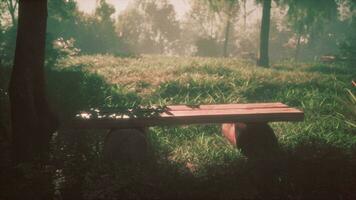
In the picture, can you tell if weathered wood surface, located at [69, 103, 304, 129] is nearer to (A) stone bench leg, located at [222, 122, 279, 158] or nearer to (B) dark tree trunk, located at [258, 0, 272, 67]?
(A) stone bench leg, located at [222, 122, 279, 158]

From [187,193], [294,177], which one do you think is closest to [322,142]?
[294,177]

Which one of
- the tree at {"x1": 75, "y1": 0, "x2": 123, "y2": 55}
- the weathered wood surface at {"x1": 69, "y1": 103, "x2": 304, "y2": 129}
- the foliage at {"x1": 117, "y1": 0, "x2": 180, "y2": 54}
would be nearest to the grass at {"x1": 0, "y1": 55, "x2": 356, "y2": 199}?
the weathered wood surface at {"x1": 69, "y1": 103, "x2": 304, "y2": 129}

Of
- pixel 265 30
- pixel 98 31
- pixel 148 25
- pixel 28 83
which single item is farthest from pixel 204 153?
pixel 148 25

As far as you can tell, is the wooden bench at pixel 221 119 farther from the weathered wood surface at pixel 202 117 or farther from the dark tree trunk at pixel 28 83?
the dark tree trunk at pixel 28 83

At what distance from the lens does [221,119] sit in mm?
5398

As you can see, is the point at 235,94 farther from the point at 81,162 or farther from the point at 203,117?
the point at 81,162

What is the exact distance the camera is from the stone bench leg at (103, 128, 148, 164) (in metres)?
5.32

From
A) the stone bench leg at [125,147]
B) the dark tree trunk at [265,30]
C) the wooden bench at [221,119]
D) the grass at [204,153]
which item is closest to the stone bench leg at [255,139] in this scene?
the wooden bench at [221,119]

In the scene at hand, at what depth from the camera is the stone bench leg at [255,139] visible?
233 inches

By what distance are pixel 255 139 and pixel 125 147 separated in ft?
7.51

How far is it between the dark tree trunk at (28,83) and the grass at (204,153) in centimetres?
45

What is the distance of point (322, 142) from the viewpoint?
21.2 feet

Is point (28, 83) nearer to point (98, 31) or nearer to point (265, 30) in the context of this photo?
point (265, 30)

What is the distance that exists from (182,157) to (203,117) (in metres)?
0.94
